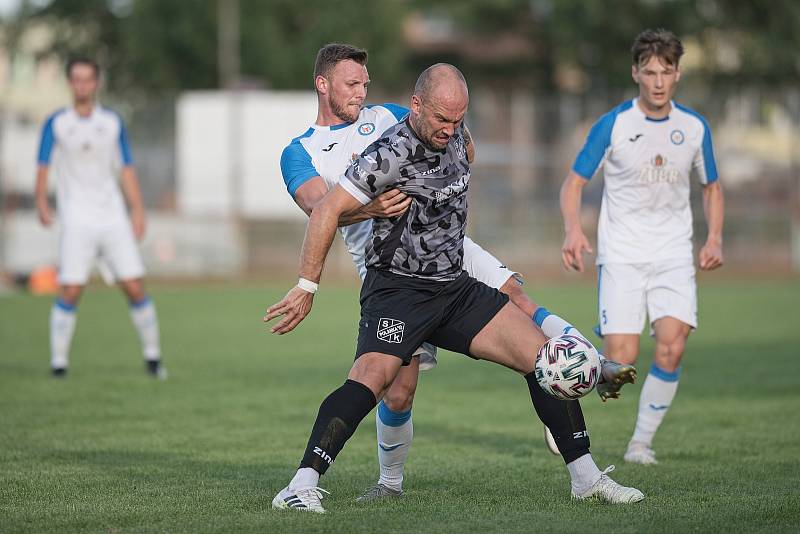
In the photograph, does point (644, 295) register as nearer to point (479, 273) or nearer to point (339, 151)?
point (479, 273)

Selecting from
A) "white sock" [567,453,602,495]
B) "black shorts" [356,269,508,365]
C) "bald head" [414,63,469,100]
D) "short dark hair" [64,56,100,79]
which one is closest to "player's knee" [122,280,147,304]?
"short dark hair" [64,56,100,79]

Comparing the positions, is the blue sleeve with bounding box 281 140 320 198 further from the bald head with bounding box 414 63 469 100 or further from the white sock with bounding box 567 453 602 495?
the white sock with bounding box 567 453 602 495

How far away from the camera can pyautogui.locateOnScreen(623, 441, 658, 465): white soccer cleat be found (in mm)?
7824

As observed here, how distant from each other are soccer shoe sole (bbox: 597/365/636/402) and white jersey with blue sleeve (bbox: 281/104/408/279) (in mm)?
1373

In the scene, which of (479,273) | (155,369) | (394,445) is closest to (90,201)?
(155,369)

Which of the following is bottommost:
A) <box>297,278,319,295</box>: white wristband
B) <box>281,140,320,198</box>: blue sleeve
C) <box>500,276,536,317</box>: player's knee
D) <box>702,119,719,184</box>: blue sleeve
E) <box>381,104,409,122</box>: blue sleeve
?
<box>500,276,536,317</box>: player's knee

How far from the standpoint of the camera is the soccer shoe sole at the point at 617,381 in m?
5.97

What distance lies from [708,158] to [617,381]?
273 centimetres

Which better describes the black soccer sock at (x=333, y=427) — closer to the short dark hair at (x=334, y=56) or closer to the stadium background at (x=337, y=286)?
the stadium background at (x=337, y=286)

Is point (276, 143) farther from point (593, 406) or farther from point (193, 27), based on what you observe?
point (593, 406)

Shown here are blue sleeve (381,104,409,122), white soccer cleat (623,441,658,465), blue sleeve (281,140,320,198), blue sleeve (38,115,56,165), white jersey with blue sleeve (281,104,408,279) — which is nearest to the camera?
blue sleeve (281,140,320,198)

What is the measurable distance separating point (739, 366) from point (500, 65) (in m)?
40.5

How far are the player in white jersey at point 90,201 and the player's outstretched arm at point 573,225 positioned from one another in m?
5.28

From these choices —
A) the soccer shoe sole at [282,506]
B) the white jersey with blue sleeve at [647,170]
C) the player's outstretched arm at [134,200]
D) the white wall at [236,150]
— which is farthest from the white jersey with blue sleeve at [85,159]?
the white wall at [236,150]
